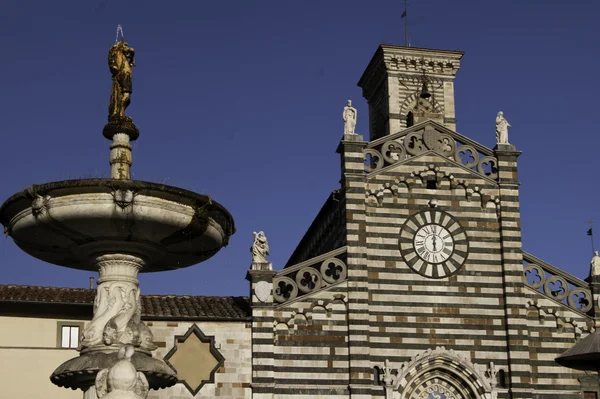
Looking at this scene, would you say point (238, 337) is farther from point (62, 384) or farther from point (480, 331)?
point (62, 384)

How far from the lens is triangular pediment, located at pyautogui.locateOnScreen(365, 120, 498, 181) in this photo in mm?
26953

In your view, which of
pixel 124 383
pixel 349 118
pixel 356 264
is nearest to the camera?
pixel 124 383

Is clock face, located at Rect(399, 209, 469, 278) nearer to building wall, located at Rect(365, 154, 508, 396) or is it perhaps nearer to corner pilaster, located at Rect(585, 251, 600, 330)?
building wall, located at Rect(365, 154, 508, 396)

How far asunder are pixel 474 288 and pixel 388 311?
7.95 feet

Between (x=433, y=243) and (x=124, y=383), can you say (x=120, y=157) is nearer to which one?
(x=124, y=383)

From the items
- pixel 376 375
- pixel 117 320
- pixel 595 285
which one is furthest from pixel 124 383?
pixel 595 285

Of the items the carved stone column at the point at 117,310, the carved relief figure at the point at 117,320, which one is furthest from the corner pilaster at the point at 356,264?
the carved relief figure at the point at 117,320

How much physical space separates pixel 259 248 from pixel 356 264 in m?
2.49

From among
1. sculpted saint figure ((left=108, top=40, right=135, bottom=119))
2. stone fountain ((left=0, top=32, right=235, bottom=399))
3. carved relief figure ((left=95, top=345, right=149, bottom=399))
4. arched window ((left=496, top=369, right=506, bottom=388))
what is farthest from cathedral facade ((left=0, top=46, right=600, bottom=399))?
carved relief figure ((left=95, top=345, right=149, bottom=399))

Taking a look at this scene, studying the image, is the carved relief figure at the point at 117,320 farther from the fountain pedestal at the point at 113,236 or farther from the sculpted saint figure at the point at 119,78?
the sculpted saint figure at the point at 119,78

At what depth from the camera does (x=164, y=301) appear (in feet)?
86.5

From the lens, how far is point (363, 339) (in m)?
25.1

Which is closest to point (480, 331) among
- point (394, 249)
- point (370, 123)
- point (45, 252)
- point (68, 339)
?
point (394, 249)

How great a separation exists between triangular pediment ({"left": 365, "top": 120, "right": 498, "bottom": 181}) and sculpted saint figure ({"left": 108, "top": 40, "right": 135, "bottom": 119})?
1187 centimetres
